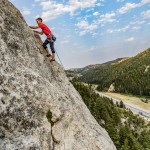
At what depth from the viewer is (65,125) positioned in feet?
59.6

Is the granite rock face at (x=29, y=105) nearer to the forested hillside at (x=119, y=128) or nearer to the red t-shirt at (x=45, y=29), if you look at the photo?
the red t-shirt at (x=45, y=29)

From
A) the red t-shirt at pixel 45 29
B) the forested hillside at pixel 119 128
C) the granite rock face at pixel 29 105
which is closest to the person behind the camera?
the granite rock face at pixel 29 105

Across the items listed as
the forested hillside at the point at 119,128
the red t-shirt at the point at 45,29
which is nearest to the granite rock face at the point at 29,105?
the red t-shirt at the point at 45,29

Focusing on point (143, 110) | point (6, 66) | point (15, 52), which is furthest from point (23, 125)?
point (143, 110)

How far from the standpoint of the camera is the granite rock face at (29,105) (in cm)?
1546

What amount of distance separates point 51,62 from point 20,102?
830cm

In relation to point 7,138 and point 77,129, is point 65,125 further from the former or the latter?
point 7,138

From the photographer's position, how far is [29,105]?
16188 mm

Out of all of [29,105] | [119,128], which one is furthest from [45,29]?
[119,128]

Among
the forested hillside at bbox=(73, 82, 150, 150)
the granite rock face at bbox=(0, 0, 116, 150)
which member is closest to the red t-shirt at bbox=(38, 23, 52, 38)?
the granite rock face at bbox=(0, 0, 116, 150)

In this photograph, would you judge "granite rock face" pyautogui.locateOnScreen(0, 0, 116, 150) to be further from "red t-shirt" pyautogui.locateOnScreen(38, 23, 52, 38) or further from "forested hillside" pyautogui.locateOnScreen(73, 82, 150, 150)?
"forested hillside" pyautogui.locateOnScreen(73, 82, 150, 150)

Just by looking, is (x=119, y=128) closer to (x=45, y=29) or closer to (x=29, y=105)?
(x=45, y=29)

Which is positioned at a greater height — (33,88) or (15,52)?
(15,52)

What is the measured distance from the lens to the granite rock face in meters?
15.5
